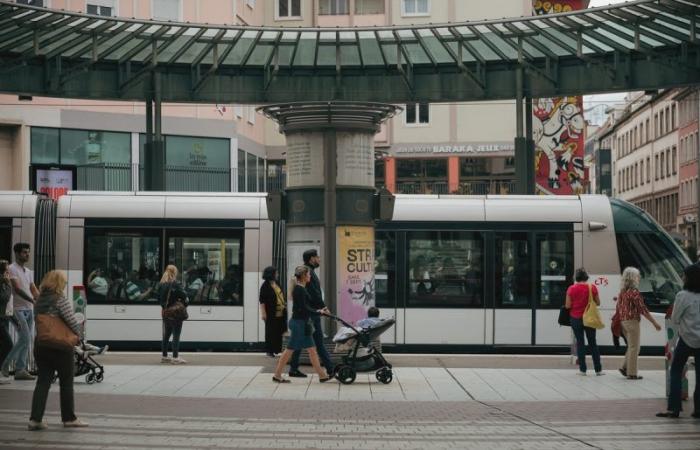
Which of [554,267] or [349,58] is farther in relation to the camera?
[349,58]

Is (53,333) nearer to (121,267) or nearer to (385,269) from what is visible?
(121,267)

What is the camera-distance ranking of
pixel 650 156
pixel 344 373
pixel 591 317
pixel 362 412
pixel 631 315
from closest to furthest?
pixel 362 412
pixel 344 373
pixel 631 315
pixel 591 317
pixel 650 156

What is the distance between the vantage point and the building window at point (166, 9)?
43500mm

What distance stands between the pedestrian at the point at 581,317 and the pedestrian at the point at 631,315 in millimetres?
807

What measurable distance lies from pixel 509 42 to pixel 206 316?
9656mm

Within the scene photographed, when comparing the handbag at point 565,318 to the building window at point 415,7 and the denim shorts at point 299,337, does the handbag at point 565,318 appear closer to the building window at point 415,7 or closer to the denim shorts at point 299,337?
the denim shorts at point 299,337

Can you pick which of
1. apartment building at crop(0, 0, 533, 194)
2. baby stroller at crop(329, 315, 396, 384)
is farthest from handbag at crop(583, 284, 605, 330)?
apartment building at crop(0, 0, 533, 194)

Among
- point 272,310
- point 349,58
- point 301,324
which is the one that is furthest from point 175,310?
point 349,58

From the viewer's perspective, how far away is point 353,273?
736 inches

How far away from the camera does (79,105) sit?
40219mm

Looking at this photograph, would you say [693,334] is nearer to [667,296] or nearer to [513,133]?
[667,296]

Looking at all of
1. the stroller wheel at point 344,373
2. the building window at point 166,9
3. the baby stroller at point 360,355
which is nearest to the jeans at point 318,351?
the baby stroller at point 360,355

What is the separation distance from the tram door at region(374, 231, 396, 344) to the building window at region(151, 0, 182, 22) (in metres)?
22.4

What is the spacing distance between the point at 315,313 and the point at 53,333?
5.37m
